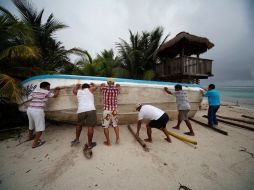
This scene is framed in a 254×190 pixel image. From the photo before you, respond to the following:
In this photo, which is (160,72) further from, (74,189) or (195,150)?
(74,189)

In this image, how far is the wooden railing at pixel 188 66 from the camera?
8682mm

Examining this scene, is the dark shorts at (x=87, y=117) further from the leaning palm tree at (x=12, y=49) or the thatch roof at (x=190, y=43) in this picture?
the thatch roof at (x=190, y=43)

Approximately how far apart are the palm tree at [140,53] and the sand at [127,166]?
6.87m

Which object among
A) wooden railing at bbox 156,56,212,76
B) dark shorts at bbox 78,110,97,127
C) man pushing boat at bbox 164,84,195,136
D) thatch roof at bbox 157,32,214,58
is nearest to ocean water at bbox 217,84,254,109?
wooden railing at bbox 156,56,212,76

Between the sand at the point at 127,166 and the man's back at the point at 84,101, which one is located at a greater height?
the man's back at the point at 84,101

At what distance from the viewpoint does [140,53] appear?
9742mm

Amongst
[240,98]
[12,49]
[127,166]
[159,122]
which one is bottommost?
[127,166]

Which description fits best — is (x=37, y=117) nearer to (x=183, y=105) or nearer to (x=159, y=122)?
(x=159, y=122)

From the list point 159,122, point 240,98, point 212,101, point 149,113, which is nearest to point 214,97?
point 212,101

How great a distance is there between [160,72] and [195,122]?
5.97 metres

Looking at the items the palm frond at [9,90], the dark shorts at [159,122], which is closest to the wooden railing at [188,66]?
the dark shorts at [159,122]

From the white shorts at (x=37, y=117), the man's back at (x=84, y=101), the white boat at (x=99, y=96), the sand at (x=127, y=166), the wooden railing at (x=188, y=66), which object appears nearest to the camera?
the sand at (x=127, y=166)

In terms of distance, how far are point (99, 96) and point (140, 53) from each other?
23.9 ft

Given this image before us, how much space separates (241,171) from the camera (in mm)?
2324
